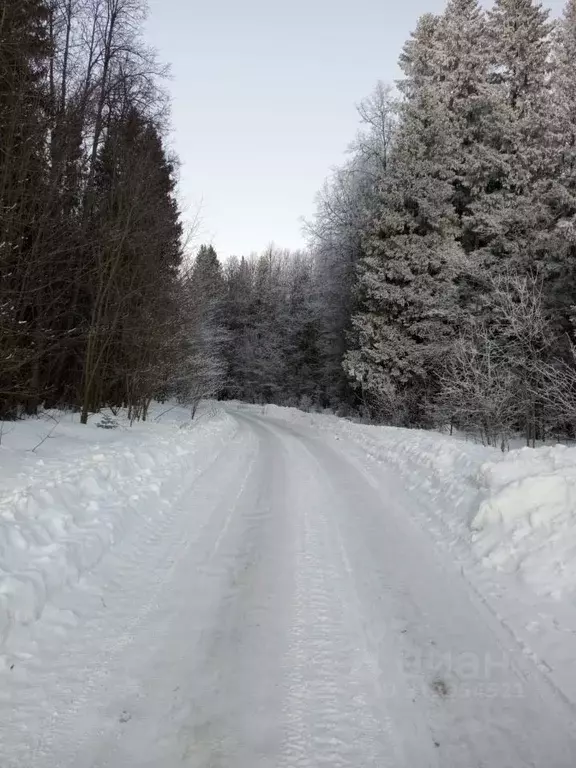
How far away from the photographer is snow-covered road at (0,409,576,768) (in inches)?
106

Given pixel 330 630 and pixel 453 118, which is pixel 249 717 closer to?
pixel 330 630

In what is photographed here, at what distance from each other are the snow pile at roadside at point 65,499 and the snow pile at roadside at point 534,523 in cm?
431

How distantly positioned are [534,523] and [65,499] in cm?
554

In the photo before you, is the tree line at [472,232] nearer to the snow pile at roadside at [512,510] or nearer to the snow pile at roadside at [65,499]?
the snow pile at roadside at [512,510]

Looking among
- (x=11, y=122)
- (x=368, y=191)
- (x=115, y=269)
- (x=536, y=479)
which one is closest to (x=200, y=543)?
(x=536, y=479)

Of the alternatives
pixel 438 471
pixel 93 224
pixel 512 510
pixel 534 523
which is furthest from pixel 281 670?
pixel 93 224

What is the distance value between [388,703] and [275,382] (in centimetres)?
4490

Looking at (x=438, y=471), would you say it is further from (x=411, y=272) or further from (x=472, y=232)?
(x=472, y=232)

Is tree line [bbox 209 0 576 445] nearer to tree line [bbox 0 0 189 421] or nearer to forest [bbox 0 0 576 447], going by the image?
forest [bbox 0 0 576 447]

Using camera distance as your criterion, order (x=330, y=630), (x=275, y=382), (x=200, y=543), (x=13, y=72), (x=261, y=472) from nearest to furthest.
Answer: (x=330, y=630) < (x=200, y=543) < (x=13, y=72) < (x=261, y=472) < (x=275, y=382)

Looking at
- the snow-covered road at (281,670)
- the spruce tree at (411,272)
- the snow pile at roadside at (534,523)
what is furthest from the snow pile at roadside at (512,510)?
the spruce tree at (411,272)

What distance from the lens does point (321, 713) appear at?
9.69 ft

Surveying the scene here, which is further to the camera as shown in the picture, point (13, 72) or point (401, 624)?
point (13, 72)

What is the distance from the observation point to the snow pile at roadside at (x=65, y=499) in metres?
4.14
